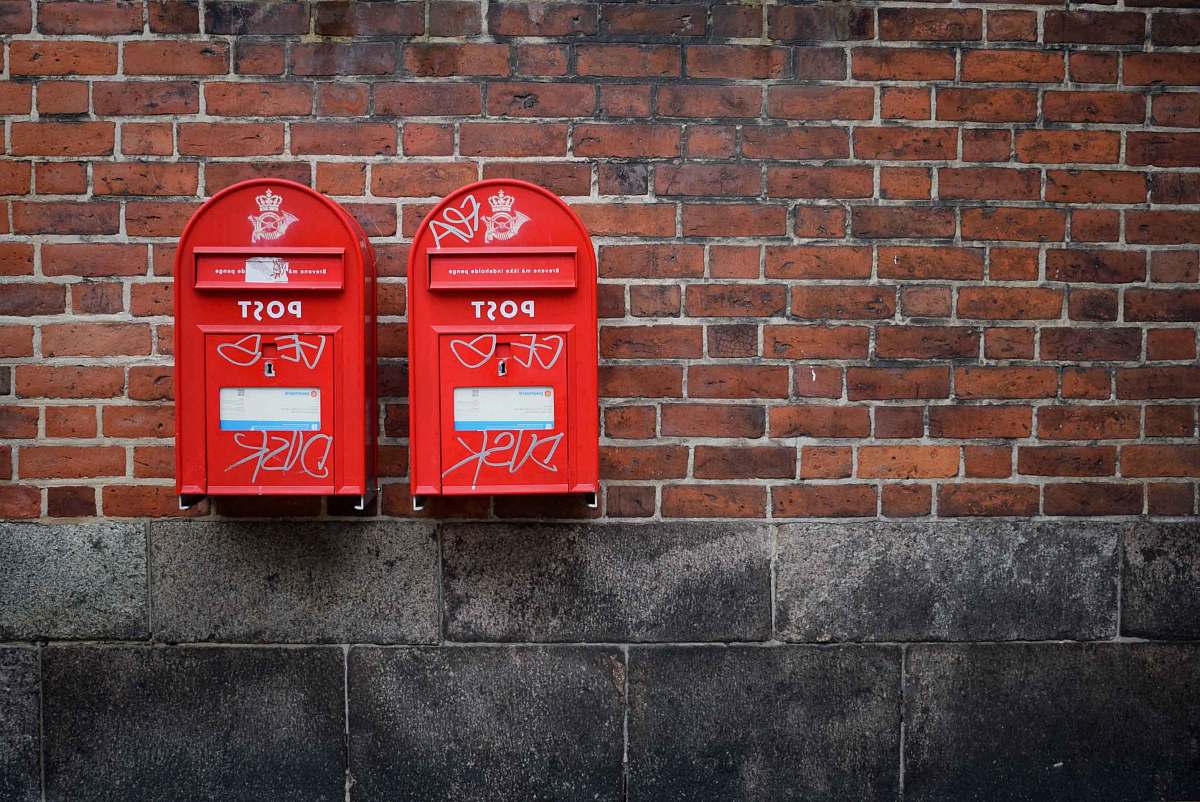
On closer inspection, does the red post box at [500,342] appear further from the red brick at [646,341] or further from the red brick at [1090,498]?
the red brick at [1090,498]

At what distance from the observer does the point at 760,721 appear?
2912mm

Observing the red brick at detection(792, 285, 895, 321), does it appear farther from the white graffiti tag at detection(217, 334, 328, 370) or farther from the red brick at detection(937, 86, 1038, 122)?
the white graffiti tag at detection(217, 334, 328, 370)

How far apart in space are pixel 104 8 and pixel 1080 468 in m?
3.70

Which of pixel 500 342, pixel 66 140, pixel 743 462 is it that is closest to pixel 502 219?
pixel 500 342

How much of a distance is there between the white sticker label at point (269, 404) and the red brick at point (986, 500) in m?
2.11

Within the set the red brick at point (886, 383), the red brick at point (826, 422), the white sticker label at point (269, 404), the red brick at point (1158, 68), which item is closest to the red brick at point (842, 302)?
the red brick at point (886, 383)

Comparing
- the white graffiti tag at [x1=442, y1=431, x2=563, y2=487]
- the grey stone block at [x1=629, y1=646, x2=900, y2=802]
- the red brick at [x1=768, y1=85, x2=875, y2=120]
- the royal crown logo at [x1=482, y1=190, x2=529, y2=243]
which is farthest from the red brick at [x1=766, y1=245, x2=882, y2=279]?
the grey stone block at [x1=629, y1=646, x2=900, y2=802]

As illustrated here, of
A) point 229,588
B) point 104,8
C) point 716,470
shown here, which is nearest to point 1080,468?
point 716,470

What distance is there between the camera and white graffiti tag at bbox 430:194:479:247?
7.97ft

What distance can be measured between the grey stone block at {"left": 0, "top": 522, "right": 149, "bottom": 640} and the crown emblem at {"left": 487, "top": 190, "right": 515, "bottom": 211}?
166cm

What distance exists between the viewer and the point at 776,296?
290 cm

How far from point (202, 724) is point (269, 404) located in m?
1.26

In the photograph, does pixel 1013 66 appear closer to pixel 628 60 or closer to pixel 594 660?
pixel 628 60

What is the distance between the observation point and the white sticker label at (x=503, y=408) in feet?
7.89
